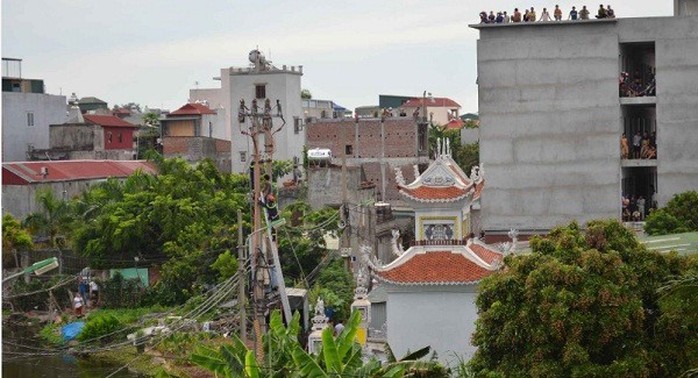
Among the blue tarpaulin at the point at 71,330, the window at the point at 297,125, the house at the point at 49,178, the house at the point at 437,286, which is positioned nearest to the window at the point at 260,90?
the window at the point at 297,125

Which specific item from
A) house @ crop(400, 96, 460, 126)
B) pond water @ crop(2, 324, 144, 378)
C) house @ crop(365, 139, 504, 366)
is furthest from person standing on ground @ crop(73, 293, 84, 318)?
house @ crop(400, 96, 460, 126)

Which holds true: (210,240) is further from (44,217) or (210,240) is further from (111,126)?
(111,126)

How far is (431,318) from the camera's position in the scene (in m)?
23.4

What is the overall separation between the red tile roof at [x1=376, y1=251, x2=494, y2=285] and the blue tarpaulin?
1269 cm

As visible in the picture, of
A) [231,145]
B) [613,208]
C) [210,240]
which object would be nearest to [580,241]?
[613,208]

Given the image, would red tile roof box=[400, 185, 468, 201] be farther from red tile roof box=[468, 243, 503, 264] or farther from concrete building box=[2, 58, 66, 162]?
concrete building box=[2, 58, 66, 162]

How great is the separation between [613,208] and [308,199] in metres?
15.2

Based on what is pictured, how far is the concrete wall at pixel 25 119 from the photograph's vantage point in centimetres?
5528

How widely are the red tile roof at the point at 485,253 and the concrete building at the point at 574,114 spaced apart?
27.8 ft

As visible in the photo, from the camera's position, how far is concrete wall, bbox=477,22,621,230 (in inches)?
1300

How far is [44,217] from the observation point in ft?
143

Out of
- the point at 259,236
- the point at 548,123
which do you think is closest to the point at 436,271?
the point at 259,236

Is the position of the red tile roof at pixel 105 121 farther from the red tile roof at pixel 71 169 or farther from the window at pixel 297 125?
the window at pixel 297 125

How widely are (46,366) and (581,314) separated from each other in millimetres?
19088
